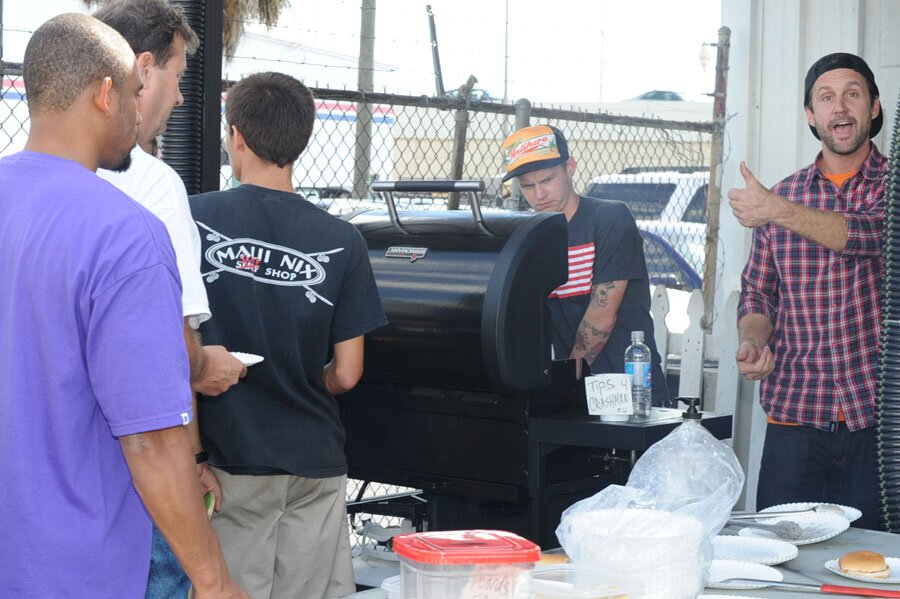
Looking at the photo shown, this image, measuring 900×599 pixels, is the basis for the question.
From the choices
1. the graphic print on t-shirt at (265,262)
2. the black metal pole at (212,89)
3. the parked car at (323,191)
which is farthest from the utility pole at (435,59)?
the graphic print on t-shirt at (265,262)

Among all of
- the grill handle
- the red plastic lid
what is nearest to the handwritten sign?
the grill handle

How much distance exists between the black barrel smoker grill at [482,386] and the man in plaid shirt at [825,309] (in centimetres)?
28

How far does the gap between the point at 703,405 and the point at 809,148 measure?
134cm

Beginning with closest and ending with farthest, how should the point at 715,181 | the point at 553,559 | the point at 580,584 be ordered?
1. the point at 580,584
2. the point at 553,559
3. the point at 715,181

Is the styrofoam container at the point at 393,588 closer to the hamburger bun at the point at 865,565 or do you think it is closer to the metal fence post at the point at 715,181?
the hamburger bun at the point at 865,565

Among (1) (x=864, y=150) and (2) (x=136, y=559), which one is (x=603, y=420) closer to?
(1) (x=864, y=150)

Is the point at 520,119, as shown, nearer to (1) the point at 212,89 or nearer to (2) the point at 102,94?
(1) the point at 212,89

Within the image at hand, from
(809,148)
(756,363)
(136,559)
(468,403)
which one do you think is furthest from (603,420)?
(809,148)

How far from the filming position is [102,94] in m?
1.86

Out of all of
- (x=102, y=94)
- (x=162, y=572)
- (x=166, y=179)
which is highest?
(x=102, y=94)

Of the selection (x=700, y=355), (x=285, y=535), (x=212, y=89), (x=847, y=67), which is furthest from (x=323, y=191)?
(x=285, y=535)

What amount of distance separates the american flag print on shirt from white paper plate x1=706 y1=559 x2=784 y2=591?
1819 millimetres

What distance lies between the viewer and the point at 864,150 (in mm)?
3646

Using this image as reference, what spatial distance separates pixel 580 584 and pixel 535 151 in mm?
2554
